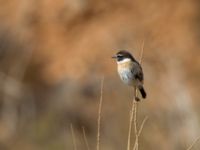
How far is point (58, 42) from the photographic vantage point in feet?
65.6

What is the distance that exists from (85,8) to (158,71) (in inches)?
114

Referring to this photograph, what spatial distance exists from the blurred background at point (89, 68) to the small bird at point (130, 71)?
8.01 m

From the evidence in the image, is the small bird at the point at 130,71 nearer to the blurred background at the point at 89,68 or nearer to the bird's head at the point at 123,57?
the bird's head at the point at 123,57

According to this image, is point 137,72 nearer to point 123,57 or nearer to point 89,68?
point 123,57

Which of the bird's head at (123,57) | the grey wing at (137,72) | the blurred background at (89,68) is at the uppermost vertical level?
the bird's head at (123,57)

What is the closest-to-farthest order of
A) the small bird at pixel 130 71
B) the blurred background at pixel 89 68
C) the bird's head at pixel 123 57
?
the small bird at pixel 130 71 < the bird's head at pixel 123 57 < the blurred background at pixel 89 68

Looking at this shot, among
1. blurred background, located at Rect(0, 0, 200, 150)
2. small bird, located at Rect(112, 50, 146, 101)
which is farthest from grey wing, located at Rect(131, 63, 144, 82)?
blurred background, located at Rect(0, 0, 200, 150)

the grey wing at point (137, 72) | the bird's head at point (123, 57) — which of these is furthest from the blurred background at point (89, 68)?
the grey wing at point (137, 72)

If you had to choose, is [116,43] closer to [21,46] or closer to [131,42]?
[131,42]

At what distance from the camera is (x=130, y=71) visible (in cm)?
778

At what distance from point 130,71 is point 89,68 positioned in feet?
37.8

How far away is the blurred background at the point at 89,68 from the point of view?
1691 cm

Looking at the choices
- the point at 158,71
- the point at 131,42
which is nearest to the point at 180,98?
the point at 158,71

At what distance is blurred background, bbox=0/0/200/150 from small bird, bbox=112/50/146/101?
315 inches
